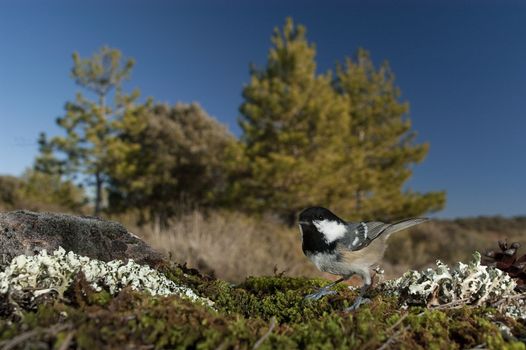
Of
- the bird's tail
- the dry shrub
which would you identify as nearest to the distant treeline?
the dry shrub

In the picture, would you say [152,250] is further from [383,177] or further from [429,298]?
[383,177]

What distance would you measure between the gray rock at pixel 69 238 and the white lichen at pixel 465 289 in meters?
1.69

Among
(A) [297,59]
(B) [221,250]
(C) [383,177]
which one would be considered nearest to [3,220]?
(B) [221,250]

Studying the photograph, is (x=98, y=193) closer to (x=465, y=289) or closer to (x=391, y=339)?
(x=465, y=289)

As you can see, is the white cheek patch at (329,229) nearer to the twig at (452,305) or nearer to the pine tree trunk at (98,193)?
the twig at (452,305)

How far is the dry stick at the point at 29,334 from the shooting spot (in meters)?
1.52

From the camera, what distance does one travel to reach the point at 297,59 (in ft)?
72.4

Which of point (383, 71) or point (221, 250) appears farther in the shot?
point (383, 71)

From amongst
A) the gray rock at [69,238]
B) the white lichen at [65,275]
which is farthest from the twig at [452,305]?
the gray rock at [69,238]

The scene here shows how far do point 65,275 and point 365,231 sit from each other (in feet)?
5.80

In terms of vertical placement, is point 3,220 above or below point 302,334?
above

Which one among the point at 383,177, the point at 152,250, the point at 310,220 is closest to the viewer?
the point at 310,220

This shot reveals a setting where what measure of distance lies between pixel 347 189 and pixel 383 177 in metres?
3.72

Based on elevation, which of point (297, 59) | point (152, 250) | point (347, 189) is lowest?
point (152, 250)
